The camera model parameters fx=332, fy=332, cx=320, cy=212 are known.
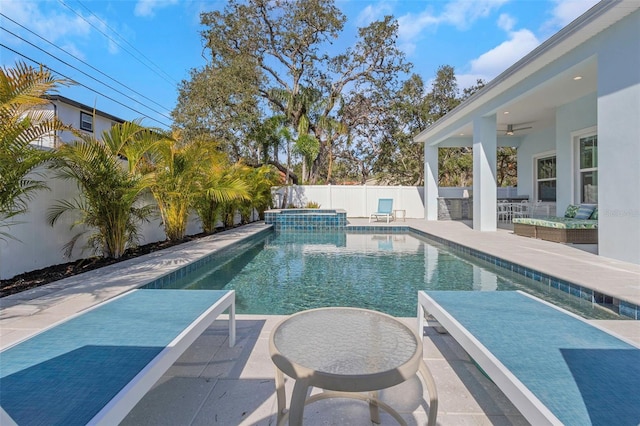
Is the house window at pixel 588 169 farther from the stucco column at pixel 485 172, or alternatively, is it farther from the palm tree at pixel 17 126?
the palm tree at pixel 17 126

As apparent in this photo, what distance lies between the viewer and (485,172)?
A: 9.20 meters

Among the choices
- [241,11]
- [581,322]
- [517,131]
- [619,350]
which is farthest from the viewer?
[241,11]

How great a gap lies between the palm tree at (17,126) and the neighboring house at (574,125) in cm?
752

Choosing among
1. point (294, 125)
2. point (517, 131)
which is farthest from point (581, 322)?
point (294, 125)

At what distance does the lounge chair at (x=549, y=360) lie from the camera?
1.34 metres

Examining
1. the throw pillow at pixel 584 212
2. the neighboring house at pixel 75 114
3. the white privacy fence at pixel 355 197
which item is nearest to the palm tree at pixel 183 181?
the white privacy fence at pixel 355 197

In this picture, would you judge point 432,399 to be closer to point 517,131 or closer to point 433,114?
point 517,131

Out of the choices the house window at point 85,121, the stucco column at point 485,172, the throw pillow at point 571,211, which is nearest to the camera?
the throw pillow at point 571,211

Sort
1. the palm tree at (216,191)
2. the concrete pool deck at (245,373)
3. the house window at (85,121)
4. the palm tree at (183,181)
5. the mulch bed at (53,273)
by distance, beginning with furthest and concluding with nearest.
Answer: the house window at (85,121)
the palm tree at (216,191)
the palm tree at (183,181)
the mulch bed at (53,273)
the concrete pool deck at (245,373)

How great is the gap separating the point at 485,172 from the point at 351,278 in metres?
5.91

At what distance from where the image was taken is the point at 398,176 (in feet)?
73.9

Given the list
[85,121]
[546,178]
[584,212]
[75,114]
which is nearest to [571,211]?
[584,212]

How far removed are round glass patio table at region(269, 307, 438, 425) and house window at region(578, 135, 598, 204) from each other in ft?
32.0

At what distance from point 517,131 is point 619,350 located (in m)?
12.1
